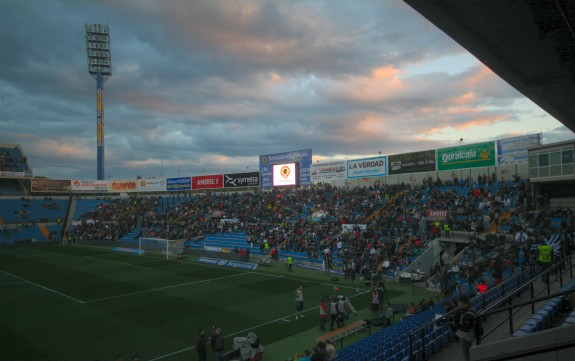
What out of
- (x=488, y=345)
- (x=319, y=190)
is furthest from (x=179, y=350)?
(x=319, y=190)

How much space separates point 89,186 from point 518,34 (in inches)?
2819

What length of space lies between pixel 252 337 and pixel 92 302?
1240 centimetres

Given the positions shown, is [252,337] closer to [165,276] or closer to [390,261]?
[390,261]

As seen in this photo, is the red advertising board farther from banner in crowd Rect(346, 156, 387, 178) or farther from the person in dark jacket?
the person in dark jacket

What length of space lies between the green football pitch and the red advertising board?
2380 cm

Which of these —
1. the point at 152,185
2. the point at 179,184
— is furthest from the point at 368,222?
the point at 152,185

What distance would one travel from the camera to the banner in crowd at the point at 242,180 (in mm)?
49969

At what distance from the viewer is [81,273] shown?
28984 millimetres

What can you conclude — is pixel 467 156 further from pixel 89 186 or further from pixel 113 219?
pixel 89 186

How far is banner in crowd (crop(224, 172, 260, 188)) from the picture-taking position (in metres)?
50.0

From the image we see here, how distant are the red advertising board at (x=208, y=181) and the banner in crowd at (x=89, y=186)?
64.6 ft

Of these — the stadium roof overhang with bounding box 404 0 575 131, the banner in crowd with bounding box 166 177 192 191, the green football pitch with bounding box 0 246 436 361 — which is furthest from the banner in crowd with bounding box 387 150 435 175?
the banner in crowd with bounding box 166 177 192 191

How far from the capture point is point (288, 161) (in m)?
41.8

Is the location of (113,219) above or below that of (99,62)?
below
